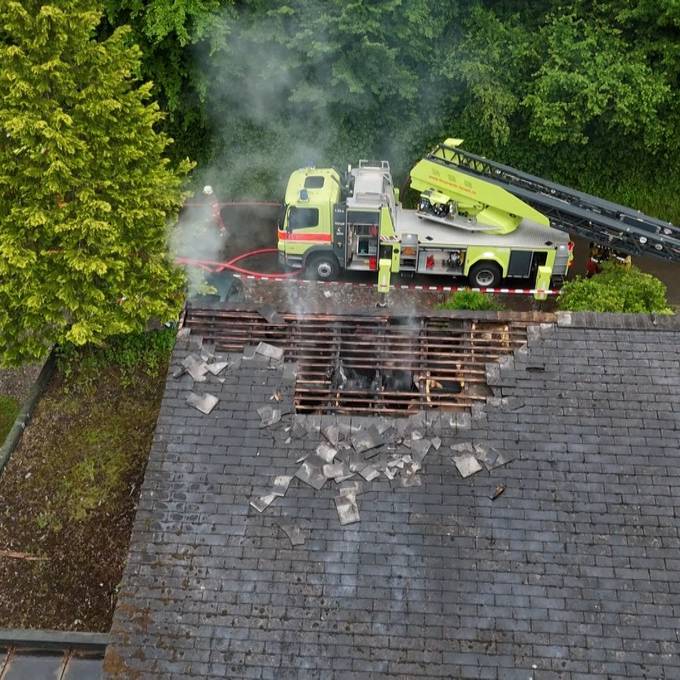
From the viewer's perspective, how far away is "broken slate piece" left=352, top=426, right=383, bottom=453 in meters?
9.42

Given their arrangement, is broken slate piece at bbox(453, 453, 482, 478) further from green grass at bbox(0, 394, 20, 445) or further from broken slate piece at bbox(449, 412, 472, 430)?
green grass at bbox(0, 394, 20, 445)

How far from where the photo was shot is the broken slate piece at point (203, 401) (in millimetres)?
9820

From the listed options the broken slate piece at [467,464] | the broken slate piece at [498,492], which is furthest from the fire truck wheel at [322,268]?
the broken slate piece at [498,492]

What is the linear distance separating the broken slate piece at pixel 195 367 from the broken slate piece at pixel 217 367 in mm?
63

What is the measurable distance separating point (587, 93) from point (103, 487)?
16.2 meters

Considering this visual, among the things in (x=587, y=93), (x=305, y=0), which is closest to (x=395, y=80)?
(x=305, y=0)

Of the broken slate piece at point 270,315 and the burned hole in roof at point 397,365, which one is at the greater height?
the broken slate piece at point 270,315

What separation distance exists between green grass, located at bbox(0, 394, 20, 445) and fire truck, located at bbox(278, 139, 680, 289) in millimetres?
8089

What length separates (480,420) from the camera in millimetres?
9664

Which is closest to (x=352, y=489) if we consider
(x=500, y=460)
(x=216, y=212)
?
(x=500, y=460)

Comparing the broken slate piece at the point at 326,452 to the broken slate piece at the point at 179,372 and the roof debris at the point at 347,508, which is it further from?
the broken slate piece at the point at 179,372

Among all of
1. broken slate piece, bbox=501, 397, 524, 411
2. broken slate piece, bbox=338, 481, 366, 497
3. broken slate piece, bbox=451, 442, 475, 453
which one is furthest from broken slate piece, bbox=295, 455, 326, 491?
broken slate piece, bbox=501, 397, 524, 411

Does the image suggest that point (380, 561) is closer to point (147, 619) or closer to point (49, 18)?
point (147, 619)

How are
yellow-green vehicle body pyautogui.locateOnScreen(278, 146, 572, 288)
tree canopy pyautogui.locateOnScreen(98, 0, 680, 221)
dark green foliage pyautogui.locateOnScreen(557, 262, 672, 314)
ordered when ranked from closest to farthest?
dark green foliage pyautogui.locateOnScreen(557, 262, 672, 314)
yellow-green vehicle body pyautogui.locateOnScreen(278, 146, 572, 288)
tree canopy pyautogui.locateOnScreen(98, 0, 680, 221)
